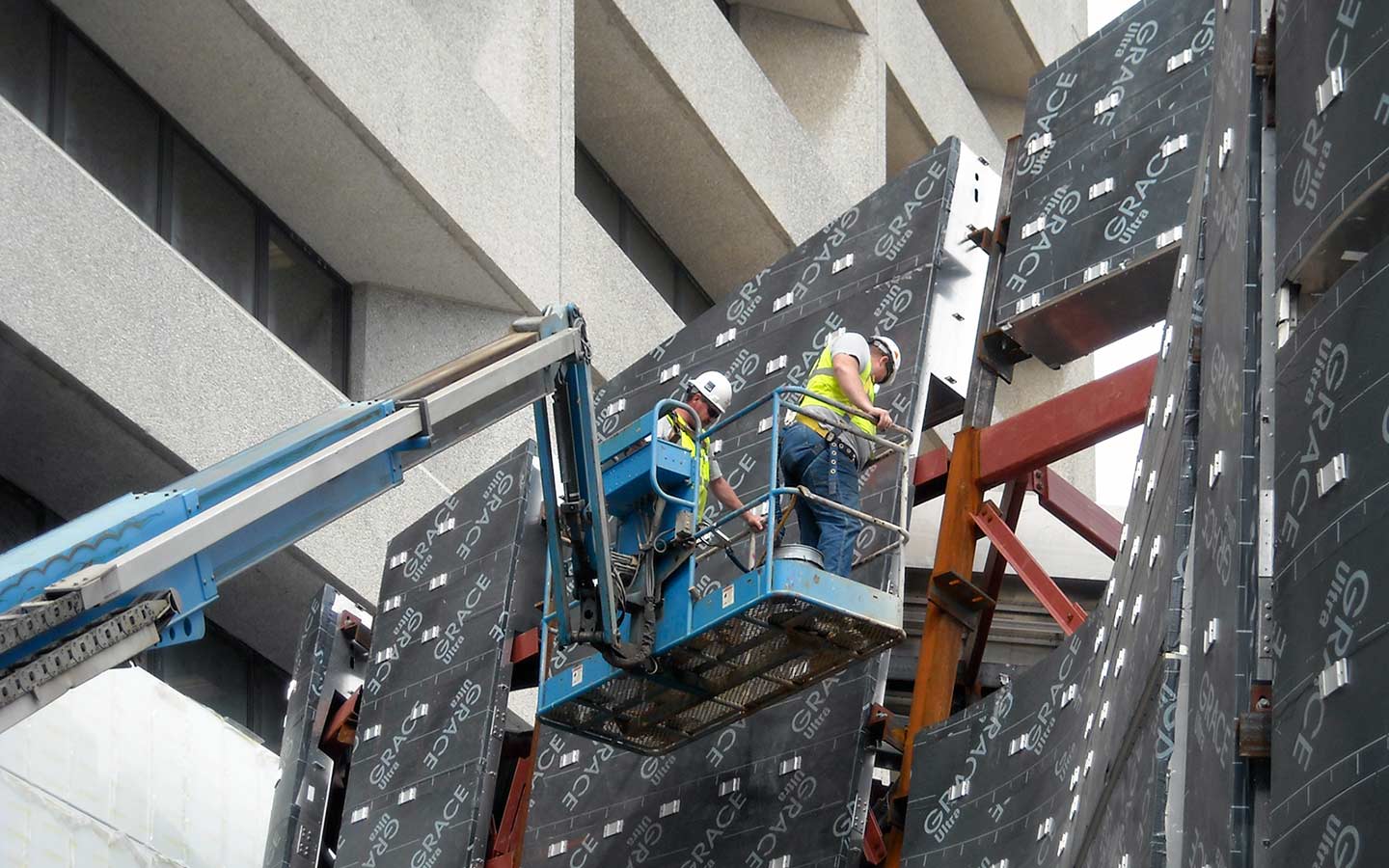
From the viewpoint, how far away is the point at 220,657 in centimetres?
2473

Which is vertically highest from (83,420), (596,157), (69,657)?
(596,157)

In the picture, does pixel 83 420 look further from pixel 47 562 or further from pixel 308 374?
pixel 47 562

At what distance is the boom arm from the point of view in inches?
365

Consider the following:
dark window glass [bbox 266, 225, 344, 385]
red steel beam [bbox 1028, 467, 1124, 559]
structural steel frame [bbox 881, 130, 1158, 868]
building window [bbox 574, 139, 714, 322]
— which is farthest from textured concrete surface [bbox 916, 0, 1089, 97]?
red steel beam [bbox 1028, 467, 1124, 559]

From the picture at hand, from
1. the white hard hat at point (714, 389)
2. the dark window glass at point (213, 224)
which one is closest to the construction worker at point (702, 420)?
the white hard hat at point (714, 389)

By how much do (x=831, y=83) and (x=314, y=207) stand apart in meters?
13.4

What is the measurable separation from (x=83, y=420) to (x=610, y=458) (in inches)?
344

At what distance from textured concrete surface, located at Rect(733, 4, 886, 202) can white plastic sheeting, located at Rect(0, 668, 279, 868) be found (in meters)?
18.4

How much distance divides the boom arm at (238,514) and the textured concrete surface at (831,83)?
2252cm

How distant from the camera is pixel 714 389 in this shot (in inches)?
565

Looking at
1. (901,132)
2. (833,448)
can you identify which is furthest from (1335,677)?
(901,132)

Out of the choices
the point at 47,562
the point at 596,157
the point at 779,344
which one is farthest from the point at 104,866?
the point at 596,157

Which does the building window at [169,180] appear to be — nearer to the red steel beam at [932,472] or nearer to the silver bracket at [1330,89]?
the red steel beam at [932,472]

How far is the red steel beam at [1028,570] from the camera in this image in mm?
14381
